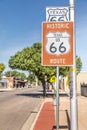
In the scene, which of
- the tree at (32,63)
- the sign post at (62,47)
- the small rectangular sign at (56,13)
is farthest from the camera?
the tree at (32,63)

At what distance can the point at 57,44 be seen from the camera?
9.70 m

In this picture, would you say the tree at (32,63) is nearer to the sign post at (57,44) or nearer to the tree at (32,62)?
the tree at (32,62)

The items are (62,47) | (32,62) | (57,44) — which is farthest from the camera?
(32,62)

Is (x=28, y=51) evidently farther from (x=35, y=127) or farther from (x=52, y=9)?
(x=52, y=9)

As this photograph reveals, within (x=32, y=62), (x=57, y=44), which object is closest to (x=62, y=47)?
(x=57, y=44)

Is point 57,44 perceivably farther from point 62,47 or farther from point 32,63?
point 32,63

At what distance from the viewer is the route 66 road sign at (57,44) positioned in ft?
31.0

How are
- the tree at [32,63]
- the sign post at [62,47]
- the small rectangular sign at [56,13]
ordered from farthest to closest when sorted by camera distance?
1. the tree at [32,63]
2. the small rectangular sign at [56,13]
3. the sign post at [62,47]

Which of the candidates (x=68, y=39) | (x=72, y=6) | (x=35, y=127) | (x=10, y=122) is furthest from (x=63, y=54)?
(x=10, y=122)

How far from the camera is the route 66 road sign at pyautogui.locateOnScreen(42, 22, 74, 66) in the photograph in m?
9.46

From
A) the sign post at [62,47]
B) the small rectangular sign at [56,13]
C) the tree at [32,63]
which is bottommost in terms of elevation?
the sign post at [62,47]

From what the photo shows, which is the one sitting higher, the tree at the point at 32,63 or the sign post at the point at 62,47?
the tree at the point at 32,63

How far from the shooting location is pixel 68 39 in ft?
31.4

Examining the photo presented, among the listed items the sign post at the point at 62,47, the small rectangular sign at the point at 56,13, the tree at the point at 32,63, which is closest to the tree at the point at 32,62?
the tree at the point at 32,63
